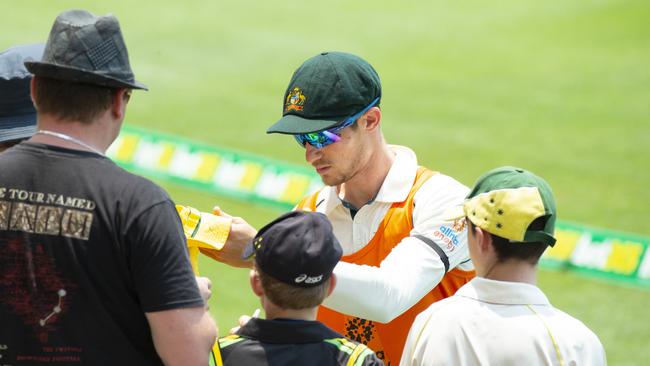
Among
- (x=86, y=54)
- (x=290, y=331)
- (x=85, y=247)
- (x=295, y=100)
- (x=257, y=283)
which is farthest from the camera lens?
(x=295, y=100)

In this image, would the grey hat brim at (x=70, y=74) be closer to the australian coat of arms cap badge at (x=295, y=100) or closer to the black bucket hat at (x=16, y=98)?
the black bucket hat at (x=16, y=98)

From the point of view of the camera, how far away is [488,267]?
404 centimetres

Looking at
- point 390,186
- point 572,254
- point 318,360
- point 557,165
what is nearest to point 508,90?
point 557,165

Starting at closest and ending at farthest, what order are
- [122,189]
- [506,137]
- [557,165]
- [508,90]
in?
[122,189]
[557,165]
[506,137]
[508,90]

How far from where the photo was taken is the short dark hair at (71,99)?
3.33 metres

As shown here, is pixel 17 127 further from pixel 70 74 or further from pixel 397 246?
pixel 397 246

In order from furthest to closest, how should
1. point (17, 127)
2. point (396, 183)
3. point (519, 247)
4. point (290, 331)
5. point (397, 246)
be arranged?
point (396, 183)
point (397, 246)
point (17, 127)
point (519, 247)
point (290, 331)

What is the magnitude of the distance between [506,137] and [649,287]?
4.12 metres

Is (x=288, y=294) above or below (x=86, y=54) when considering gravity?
below

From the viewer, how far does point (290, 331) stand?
143 inches

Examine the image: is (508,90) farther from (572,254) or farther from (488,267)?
(488,267)

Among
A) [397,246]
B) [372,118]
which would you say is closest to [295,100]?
[372,118]

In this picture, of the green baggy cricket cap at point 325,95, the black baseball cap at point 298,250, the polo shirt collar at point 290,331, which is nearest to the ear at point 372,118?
the green baggy cricket cap at point 325,95

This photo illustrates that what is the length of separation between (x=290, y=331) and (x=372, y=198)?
1365mm
